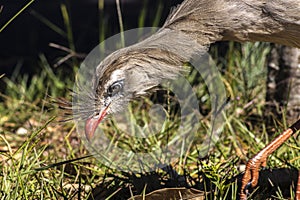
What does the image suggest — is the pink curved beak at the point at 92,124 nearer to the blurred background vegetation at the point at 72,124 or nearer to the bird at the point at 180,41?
the bird at the point at 180,41

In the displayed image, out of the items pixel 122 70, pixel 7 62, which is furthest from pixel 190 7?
pixel 7 62

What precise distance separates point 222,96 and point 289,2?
1186 mm

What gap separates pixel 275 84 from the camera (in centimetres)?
388

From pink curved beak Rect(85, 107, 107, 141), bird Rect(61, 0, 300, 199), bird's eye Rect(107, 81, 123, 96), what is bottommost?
pink curved beak Rect(85, 107, 107, 141)

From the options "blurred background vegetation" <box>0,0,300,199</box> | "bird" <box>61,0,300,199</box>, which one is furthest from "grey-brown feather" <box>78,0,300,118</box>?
"blurred background vegetation" <box>0,0,300,199</box>

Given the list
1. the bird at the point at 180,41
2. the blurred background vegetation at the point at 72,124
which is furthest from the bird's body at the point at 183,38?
the blurred background vegetation at the point at 72,124

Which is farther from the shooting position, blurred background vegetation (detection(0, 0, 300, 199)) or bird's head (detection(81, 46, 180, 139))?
bird's head (detection(81, 46, 180, 139))

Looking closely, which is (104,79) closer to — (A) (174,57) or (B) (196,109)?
(A) (174,57)

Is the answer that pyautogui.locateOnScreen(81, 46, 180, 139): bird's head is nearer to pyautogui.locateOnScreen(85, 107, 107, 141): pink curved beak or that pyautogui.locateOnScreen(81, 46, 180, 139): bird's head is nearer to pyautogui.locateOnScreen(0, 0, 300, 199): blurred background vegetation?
pyautogui.locateOnScreen(85, 107, 107, 141): pink curved beak

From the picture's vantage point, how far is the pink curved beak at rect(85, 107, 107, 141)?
9.63 ft

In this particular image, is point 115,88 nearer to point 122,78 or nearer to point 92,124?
point 122,78

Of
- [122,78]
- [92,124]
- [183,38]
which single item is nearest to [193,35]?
[183,38]

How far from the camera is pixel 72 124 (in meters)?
4.01

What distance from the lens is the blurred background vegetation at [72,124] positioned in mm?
2799
